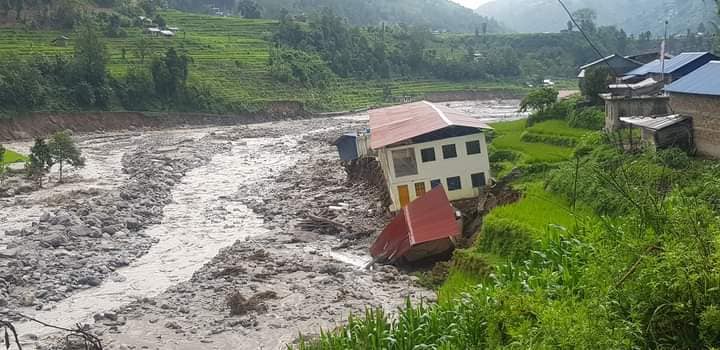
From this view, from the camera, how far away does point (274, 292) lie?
17047mm

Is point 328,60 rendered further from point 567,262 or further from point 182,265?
point 567,262

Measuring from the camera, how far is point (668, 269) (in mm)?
6121

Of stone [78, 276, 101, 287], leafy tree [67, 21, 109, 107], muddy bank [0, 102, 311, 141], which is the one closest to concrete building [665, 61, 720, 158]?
stone [78, 276, 101, 287]

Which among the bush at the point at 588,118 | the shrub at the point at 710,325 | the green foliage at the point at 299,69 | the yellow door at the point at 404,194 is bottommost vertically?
the yellow door at the point at 404,194

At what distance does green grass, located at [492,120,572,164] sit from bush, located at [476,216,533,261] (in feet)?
25.4

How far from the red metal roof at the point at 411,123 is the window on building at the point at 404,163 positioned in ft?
1.67

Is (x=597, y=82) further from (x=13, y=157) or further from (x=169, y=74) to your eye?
(x=169, y=74)

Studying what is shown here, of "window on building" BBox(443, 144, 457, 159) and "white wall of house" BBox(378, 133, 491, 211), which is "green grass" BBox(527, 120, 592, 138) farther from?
"window on building" BBox(443, 144, 457, 159)

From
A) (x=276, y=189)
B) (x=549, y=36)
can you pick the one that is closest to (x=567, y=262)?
(x=276, y=189)

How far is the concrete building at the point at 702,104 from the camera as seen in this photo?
1766 centimetres

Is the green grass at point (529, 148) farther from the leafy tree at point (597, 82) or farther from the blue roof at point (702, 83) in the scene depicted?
the blue roof at point (702, 83)

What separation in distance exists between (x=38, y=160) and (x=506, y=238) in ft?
83.8

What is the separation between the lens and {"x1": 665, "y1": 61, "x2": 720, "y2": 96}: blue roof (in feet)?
58.9

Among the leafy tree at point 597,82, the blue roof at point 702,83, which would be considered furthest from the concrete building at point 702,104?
the leafy tree at point 597,82
